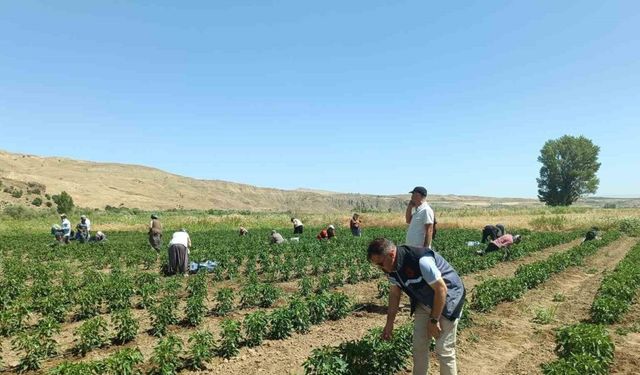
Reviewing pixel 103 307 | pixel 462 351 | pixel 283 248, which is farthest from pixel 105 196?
pixel 462 351

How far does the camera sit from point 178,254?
14.5m

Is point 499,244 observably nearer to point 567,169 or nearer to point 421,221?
point 421,221

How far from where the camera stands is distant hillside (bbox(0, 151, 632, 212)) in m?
88.6

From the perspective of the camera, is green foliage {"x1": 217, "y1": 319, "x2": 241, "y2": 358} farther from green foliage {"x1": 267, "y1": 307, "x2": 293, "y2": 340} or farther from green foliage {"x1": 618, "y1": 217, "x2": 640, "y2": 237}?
green foliage {"x1": 618, "y1": 217, "x2": 640, "y2": 237}

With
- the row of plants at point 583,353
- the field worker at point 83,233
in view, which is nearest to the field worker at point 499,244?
the row of plants at point 583,353

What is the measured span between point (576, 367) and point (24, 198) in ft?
291

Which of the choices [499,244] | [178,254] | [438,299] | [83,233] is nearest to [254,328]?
[438,299]

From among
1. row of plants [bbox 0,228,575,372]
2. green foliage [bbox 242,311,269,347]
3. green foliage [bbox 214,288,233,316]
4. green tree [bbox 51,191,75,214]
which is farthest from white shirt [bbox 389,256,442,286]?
green tree [bbox 51,191,75,214]

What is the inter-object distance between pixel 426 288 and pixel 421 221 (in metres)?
3.04

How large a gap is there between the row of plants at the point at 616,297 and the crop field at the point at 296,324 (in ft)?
0.15

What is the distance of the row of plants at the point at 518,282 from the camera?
10.9 metres

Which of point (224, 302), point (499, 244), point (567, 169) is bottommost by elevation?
point (224, 302)

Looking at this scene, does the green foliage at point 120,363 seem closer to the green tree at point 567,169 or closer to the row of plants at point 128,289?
the row of plants at point 128,289

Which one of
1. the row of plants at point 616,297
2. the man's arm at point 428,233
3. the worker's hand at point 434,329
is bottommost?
the row of plants at point 616,297
